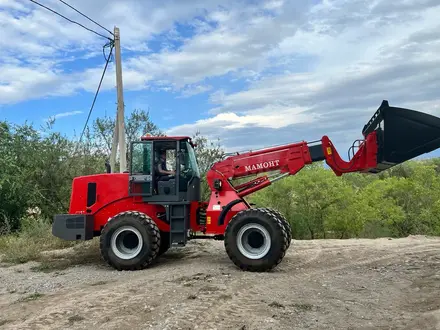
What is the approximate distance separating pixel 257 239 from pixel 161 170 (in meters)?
2.54

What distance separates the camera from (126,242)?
9461 millimetres

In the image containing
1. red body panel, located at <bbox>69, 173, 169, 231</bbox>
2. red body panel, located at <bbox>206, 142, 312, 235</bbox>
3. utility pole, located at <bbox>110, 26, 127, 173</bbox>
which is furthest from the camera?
utility pole, located at <bbox>110, 26, 127, 173</bbox>

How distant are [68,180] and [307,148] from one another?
10944 mm

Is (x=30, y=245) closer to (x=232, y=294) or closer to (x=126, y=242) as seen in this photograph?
(x=126, y=242)

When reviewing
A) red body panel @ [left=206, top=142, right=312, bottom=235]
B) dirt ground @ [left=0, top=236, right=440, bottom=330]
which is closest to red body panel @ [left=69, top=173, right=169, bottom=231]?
dirt ground @ [left=0, top=236, right=440, bottom=330]

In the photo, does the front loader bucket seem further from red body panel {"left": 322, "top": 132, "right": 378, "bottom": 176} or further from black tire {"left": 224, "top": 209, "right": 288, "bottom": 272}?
black tire {"left": 224, "top": 209, "right": 288, "bottom": 272}

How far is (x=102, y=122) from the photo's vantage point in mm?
18547

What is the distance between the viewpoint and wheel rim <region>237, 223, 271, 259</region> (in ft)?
28.2

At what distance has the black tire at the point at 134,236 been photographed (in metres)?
9.14

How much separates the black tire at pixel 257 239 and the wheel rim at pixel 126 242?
1879mm

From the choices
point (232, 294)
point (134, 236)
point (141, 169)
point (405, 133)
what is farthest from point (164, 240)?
point (405, 133)

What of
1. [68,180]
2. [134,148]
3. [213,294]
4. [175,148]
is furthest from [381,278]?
[68,180]

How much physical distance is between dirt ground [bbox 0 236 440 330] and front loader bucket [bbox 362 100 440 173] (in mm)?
2170

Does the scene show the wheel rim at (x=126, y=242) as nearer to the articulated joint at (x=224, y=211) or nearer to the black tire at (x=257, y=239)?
the articulated joint at (x=224, y=211)
